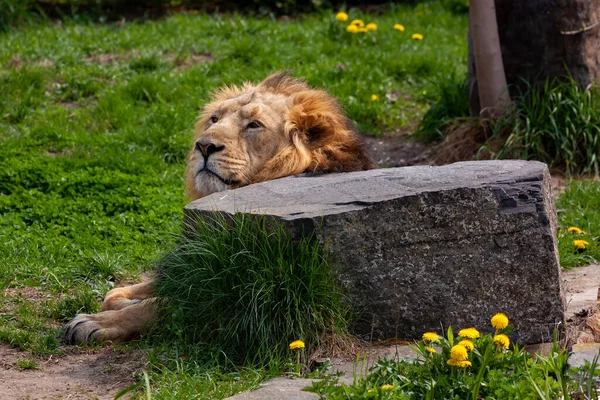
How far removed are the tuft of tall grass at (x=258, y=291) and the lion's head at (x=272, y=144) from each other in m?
0.57

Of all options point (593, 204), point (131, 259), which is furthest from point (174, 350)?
point (593, 204)

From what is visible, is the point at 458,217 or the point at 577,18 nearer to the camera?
the point at 458,217

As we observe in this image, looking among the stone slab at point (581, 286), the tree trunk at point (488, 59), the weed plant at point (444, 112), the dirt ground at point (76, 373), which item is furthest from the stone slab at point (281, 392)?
the weed plant at point (444, 112)

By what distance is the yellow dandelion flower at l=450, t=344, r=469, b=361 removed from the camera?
3.58 metres

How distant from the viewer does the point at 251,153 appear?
509 cm

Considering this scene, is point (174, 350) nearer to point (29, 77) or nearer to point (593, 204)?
point (593, 204)

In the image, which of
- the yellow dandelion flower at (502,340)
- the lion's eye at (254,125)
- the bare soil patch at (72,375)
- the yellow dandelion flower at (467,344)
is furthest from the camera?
the lion's eye at (254,125)

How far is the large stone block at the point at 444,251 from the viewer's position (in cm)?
427

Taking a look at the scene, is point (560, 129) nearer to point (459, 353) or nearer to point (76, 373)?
point (459, 353)

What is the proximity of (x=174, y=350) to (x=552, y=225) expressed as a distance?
193 cm

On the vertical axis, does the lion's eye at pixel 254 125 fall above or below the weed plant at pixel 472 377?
above

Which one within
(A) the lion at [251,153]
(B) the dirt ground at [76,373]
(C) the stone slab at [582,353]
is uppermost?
(A) the lion at [251,153]

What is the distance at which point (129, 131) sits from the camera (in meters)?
8.21

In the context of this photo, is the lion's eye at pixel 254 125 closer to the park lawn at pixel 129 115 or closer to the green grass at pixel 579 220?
the park lawn at pixel 129 115
